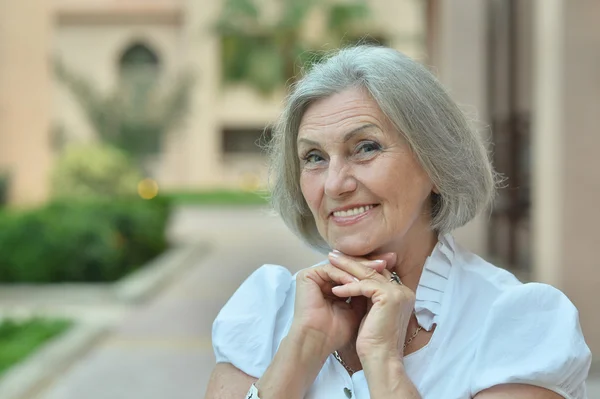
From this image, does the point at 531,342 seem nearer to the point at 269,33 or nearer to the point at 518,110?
the point at 518,110

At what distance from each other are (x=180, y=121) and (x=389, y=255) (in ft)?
98.4

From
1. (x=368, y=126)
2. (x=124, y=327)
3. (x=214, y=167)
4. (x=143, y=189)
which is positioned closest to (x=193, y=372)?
(x=124, y=327)

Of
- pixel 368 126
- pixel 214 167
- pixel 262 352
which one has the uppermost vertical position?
pixel 368 126

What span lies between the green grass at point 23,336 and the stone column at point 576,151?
4.18 m

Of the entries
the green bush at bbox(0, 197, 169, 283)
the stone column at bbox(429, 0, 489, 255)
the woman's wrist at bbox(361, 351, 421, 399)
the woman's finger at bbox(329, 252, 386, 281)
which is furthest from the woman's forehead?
the stone column at bbox(429, 0, 489, 255)

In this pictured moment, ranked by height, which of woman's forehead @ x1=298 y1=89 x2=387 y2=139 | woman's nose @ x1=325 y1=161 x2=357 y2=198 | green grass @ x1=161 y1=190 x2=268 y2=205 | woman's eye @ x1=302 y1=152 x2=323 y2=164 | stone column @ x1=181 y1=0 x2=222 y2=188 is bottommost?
green grass @ x1=161 y1=190 x2=268 y2=205

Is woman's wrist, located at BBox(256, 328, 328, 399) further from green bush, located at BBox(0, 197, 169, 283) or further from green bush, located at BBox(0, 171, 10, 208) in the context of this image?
green bush, located at BBox(0, 171, 10, 208)

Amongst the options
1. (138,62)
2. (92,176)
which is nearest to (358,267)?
(92,176)

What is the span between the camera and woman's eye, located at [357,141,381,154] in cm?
193

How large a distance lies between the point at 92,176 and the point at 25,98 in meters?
2.73

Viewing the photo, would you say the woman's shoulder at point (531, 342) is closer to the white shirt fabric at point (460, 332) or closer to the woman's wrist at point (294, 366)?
the white shirt fabric at point (460, 332)

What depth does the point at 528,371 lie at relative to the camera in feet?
5.76

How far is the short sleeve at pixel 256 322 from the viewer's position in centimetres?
207

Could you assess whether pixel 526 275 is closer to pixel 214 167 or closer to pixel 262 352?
pixel 262 352
